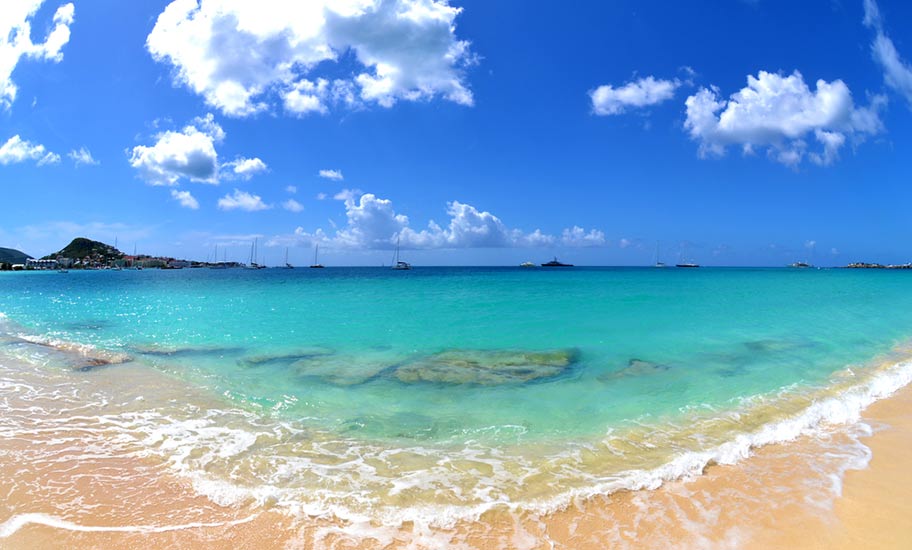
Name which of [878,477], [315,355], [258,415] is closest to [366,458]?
[258,415]

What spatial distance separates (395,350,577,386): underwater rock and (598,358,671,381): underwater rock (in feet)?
3.92

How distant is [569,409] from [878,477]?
438cm

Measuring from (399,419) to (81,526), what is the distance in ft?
15.0

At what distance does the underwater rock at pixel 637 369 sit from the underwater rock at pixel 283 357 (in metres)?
8.36

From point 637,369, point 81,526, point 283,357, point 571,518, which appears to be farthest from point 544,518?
point 283,357

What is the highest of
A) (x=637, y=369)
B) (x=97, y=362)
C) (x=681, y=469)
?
(x=637, y=369)

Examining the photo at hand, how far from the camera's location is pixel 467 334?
17.4m

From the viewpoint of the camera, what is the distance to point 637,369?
468 inches

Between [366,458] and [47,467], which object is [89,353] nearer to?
[47,467]

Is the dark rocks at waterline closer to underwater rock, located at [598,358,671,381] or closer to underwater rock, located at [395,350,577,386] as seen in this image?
underwater rock, located at [395,350,577,386]

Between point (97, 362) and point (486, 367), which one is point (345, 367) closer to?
point (486, 367)

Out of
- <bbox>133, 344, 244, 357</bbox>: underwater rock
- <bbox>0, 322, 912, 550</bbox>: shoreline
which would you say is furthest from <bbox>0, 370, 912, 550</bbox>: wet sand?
<bbox>133, 344, 244, 357</bbox>: underwater rock

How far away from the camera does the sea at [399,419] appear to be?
17.4ft

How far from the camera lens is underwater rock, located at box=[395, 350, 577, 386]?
11000 mm
